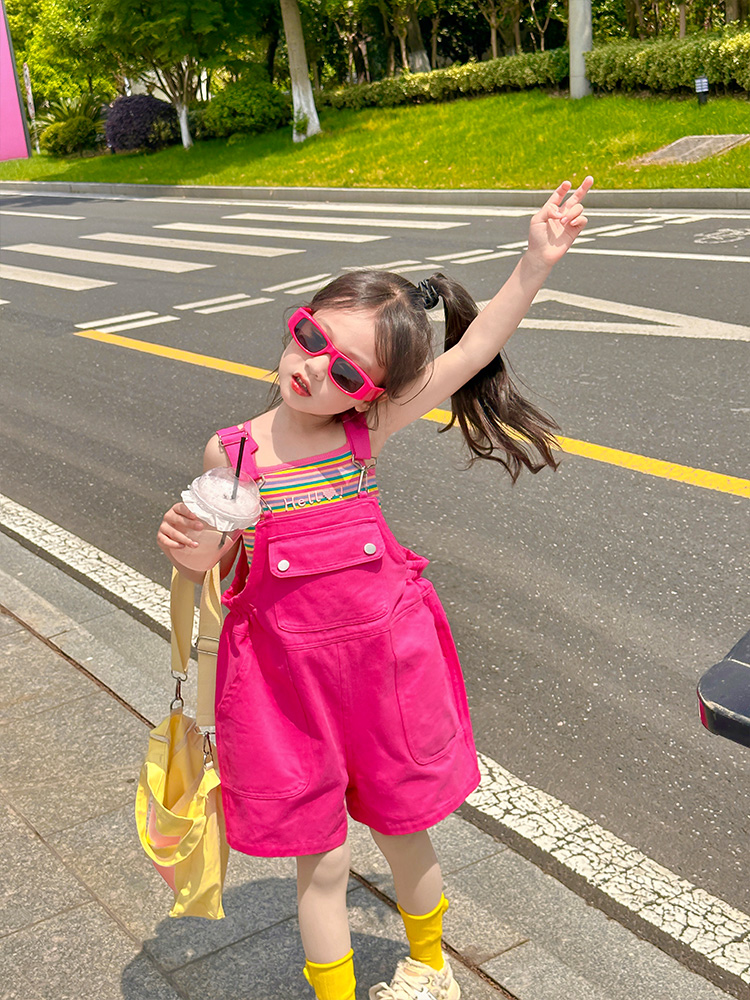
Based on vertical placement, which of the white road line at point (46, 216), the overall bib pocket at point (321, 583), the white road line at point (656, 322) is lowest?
the white road line at point (656, 322)

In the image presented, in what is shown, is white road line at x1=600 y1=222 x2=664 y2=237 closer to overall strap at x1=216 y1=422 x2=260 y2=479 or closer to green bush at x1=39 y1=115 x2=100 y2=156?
overall strap at x1=216 y1=422 x2=260 y2=479

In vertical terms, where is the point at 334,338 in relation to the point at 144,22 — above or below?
below

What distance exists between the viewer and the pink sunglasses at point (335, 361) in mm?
2010

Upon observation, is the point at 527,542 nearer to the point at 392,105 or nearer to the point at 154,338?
the point at 154,338

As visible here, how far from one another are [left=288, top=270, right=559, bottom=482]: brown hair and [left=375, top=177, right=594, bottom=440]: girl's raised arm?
0.12ft

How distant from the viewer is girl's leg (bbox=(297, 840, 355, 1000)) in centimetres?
211

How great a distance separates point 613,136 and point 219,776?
1780cm

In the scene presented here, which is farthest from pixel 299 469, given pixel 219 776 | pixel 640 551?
pixel 640 551

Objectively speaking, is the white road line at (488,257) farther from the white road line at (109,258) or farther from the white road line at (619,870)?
the white road line at (619,870)

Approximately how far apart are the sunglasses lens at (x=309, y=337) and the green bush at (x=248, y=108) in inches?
1062

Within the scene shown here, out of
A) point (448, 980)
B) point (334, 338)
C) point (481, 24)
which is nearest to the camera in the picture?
point (334, 338)

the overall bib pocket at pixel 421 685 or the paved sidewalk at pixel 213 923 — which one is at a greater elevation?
the overall bib pocket at pixel 421 685

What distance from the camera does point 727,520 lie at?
478 cm

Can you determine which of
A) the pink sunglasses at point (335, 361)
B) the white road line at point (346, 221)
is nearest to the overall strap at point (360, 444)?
the pink sunglasses at point (335, 361)
